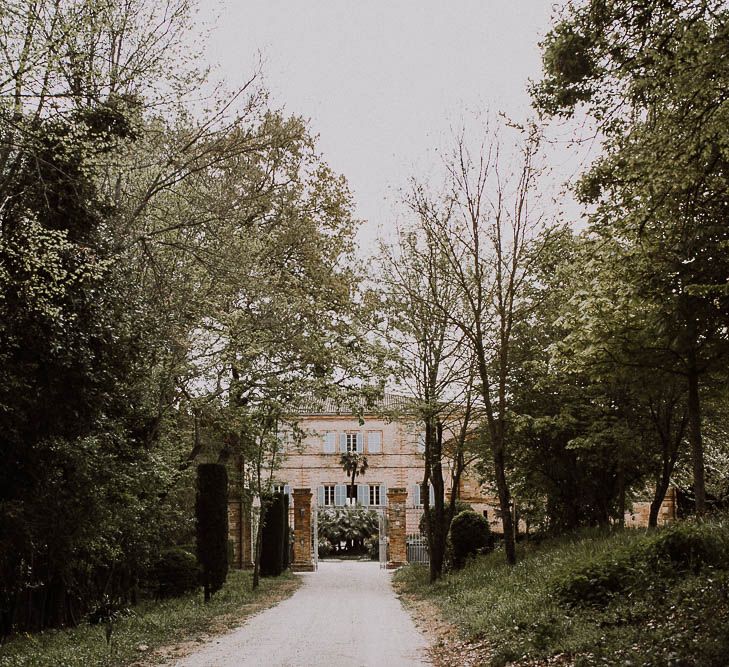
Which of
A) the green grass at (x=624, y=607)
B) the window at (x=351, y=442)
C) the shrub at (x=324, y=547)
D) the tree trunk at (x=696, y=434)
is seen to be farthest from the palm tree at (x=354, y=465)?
the tree trunk at (x=696, y=434)

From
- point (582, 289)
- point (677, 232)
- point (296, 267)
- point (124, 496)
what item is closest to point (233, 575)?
point (296, 267)

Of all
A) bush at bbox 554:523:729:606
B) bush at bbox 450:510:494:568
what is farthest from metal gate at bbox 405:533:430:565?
bush at bbox 554:523:729:606

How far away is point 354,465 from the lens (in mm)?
46156

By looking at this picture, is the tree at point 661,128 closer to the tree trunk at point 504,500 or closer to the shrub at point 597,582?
the shrub at point 597,582

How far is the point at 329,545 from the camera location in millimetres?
45500

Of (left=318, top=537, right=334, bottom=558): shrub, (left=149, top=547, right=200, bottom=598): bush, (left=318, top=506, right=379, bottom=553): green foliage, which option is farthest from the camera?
(left=318, top=506, right=379, bottom=553): green foliage

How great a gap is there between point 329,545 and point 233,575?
67.9 feet

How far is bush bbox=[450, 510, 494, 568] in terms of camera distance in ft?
74.6

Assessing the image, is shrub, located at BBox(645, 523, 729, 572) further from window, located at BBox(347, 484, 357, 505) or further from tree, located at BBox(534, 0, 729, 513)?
window, located at BBox(347, 484, 357, 505)

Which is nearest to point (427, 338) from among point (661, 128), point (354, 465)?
point (661, 128)

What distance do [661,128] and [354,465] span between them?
4076 cm

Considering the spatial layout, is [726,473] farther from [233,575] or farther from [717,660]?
[717,660]

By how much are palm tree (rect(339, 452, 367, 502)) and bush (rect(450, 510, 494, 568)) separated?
73.9ft

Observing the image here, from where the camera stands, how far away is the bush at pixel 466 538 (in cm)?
2273
